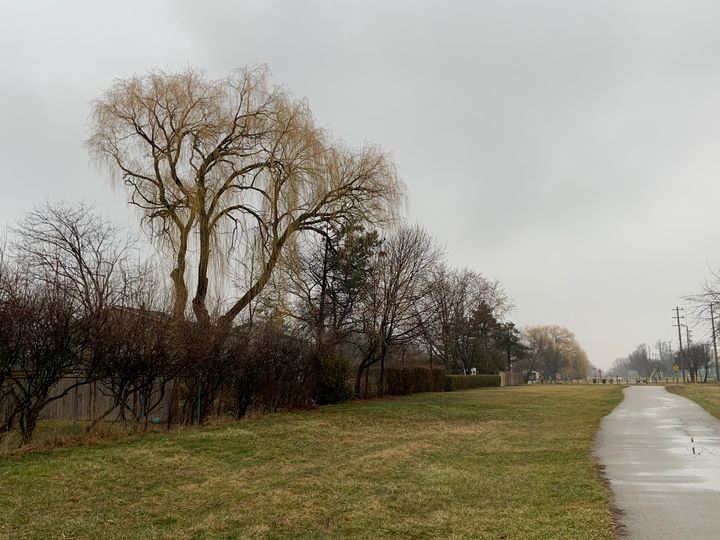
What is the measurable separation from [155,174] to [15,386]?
29.3ft

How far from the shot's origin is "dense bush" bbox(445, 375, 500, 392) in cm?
4541

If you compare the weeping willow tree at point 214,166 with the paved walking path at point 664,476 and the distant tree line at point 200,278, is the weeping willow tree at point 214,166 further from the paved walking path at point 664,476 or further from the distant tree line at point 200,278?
the paved walking path at point 664,476

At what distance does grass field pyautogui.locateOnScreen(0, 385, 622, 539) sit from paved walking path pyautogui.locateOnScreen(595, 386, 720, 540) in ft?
1.27

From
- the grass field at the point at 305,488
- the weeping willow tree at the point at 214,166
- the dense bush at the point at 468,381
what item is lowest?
the grass field at the point at 305,488

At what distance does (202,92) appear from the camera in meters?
→ 18.7

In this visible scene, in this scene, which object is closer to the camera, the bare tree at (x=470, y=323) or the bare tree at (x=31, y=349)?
the bare tree at (x=31, y=349)

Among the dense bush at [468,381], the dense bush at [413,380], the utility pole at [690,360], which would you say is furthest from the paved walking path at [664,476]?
the utility pole at [690,360]

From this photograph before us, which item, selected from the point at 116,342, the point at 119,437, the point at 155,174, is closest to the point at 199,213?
the point at 155,174

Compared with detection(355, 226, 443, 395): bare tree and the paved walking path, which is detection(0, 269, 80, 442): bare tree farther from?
detection(355, 226, 443, 395): bare tree

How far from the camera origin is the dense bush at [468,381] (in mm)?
45406

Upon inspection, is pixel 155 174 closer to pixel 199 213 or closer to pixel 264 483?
pixel 199 213

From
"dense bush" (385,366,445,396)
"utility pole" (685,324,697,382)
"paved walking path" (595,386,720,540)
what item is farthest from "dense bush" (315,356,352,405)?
"utility pole" (685,324,697,382)

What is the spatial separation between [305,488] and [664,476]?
5.65 metres

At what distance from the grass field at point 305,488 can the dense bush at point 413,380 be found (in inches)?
745
